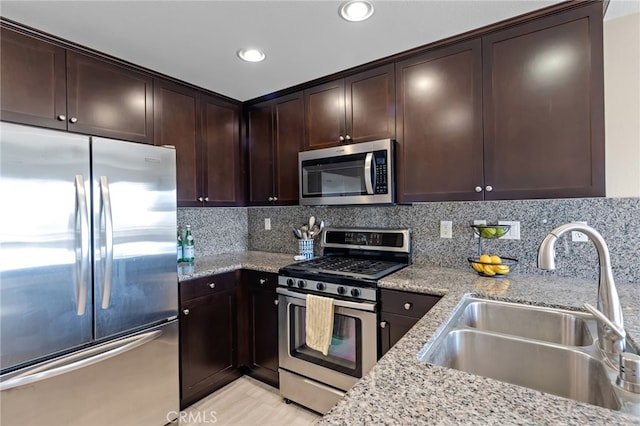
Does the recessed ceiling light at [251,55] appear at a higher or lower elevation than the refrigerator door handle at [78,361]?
higher

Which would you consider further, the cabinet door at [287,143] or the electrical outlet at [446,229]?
the cabinet door at [287,143]

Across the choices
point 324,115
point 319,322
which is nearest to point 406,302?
point 319,322

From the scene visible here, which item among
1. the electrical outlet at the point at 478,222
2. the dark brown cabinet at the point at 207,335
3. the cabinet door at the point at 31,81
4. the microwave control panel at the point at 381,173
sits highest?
the cabinet door at the point at 31,81

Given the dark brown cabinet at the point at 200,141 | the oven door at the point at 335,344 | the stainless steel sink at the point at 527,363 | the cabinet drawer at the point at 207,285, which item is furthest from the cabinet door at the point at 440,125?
the dark brown cabinet at the point at 200,141

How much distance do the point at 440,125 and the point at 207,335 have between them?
213 cm

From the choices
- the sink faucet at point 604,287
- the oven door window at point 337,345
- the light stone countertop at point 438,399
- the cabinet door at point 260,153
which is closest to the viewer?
the light stone countertop at point 438,399

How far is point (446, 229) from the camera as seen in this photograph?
85.2 inches

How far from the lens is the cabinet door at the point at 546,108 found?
1.52 meters

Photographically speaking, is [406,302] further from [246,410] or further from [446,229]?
[246,410]

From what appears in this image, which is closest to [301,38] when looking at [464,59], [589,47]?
[464,59]

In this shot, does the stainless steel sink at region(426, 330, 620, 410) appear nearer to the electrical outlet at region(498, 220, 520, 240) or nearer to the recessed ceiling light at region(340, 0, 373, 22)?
the electrical outlet at region(498, 220, 520, 240)

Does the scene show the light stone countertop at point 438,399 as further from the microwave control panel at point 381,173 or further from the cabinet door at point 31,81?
the cabinet door at point 31,81

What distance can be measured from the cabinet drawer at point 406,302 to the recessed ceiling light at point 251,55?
166 centimetres

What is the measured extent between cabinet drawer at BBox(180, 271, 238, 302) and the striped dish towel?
0.71 meters
